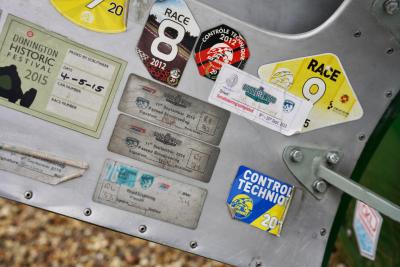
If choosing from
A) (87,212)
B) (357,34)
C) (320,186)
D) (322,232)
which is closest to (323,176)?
(320,186)

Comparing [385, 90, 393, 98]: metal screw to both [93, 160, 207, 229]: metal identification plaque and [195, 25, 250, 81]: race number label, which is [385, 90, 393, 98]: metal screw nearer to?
[195, 25, 250, 81]: race number label

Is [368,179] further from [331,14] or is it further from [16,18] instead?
[16,18]

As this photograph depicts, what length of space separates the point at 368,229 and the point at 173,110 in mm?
1018

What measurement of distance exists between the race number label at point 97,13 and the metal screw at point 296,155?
1.96 ft

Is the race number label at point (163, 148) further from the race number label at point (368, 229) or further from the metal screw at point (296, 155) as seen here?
the race number label at point (368, 229)

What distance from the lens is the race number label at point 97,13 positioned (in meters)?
1.64

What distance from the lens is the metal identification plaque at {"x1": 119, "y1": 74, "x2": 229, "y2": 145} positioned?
1723mm

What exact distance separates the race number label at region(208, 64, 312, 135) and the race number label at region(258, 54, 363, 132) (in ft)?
0.07

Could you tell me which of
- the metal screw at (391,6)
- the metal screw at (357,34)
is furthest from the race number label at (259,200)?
the metal screw at (391,6)

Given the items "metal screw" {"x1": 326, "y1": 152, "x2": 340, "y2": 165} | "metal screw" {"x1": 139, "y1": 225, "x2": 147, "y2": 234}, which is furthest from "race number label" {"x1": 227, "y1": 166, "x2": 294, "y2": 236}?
"metal screw" {"x1": 139, "y1": 225, "x2": 147, "y2": 234}

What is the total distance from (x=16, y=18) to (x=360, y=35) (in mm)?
949

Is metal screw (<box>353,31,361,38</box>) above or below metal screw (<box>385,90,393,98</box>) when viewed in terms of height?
above

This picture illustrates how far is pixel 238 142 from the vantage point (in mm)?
1830

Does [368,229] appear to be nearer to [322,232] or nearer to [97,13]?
[322,232]
